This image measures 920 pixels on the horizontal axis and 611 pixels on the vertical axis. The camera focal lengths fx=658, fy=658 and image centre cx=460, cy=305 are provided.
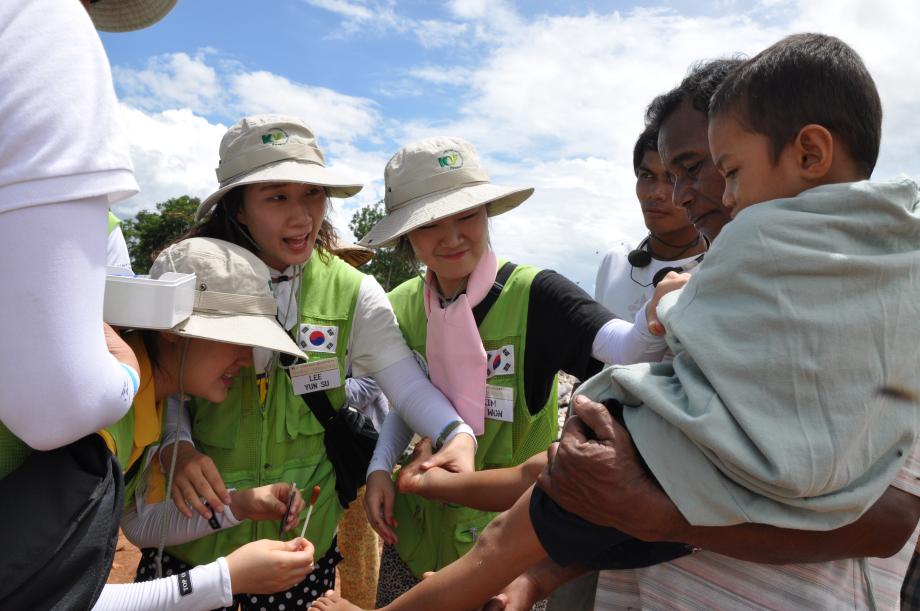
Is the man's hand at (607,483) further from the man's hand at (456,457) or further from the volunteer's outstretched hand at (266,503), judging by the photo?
the volunteer's outstretched hand at (266,503)

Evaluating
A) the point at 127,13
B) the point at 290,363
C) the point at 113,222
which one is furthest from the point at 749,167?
the point at 127,13

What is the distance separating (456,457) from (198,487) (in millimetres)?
818

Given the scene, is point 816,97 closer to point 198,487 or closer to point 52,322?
point 52,322

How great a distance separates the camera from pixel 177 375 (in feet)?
6.60

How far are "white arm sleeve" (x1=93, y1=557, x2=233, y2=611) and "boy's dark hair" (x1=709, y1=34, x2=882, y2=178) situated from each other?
175cm

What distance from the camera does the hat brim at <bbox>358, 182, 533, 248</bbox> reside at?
2.38m

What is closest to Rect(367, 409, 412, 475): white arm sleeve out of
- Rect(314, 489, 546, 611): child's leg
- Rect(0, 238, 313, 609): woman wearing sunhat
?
Rect(0, 238, 313, 609): woman wearing sunhat

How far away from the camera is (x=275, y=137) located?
2488 millimetres

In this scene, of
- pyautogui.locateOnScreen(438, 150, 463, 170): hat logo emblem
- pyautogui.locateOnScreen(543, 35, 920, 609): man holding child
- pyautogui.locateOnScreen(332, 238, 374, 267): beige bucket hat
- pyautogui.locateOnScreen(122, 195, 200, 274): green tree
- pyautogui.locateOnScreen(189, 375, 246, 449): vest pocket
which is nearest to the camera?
pyautogui.locateOnScreen(543, 35, 920, 609): man holding child

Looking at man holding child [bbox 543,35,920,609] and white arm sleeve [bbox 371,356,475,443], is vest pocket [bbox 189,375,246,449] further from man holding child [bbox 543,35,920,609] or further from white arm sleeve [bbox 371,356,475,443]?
man holding child [bbox 543,35,920,609]

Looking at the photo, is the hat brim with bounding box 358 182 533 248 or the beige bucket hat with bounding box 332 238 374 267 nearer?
the hat brim with bounding box 358 182 533 248

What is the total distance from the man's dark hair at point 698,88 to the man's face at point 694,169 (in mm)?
28

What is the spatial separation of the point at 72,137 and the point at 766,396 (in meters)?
1.31

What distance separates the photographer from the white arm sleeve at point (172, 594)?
5.37 ft
